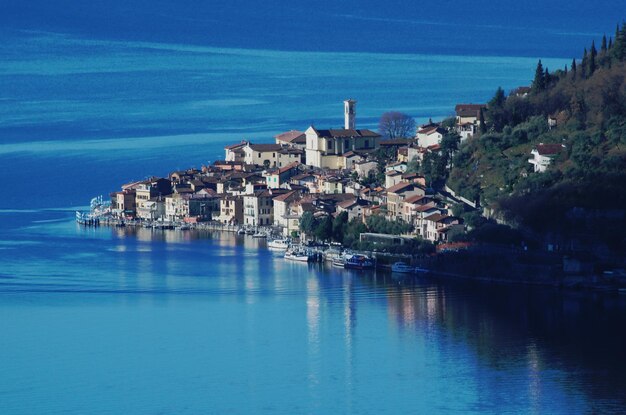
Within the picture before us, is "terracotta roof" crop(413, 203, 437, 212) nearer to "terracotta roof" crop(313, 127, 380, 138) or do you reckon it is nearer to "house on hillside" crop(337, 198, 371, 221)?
"house on hillside" crop(337, 198, 371, 221)

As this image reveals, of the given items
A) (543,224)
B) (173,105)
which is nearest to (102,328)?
(543,224)

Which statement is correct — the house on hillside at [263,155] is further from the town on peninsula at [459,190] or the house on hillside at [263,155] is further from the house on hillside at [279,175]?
the house on hillside at [279,175]

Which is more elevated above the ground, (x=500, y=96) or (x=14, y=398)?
(x=500, y=96)

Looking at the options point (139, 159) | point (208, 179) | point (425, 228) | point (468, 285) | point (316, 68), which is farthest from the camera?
point (316, 68)

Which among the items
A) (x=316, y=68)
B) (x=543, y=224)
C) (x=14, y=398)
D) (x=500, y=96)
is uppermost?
(x=316, y=68)

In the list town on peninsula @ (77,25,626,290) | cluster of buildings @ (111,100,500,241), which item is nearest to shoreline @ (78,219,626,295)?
town on peninsula @ (77,25,626,290)

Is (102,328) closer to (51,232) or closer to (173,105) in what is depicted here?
(51,232)

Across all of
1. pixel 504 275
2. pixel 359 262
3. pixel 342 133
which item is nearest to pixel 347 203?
pixel 359 262
